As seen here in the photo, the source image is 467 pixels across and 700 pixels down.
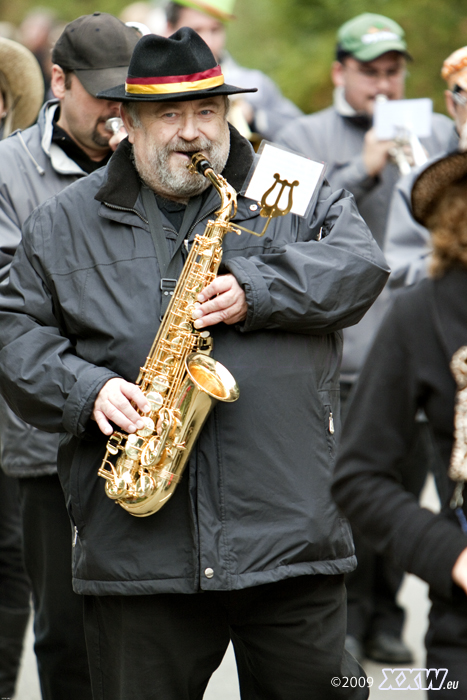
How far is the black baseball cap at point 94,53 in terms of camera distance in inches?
161

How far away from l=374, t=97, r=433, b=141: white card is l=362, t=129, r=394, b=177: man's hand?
0.03 m

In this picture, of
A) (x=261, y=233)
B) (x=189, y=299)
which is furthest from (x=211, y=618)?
(x=261, y=233)

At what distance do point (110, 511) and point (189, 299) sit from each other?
68 cm

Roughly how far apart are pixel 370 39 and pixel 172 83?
9.48ft

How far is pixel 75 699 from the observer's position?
3.93 metres

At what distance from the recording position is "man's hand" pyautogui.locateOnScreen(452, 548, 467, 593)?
2205 mm

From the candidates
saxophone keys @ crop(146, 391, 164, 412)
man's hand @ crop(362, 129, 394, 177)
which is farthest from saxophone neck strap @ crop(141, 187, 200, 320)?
man's hand @ crop(362, 129, 394, 177)

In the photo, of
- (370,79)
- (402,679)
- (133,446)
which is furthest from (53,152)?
(402,679)

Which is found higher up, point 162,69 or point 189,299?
point 162,69

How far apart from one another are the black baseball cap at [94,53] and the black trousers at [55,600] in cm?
155

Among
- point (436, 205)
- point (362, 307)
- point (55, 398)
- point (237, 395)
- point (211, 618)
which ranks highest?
point (436, 205)

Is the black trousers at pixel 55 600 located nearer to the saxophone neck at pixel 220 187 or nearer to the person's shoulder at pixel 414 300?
the saxophone neck at pixel 220 187

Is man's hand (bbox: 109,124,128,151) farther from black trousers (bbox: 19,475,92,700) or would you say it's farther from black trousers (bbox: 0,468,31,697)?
black trousers (bbox: 0,468,31,697)

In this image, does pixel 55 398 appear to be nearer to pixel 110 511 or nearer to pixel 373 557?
pixel 110 511
